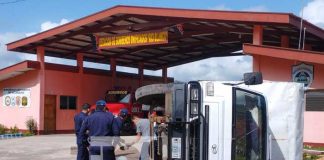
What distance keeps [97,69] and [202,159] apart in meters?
26.3

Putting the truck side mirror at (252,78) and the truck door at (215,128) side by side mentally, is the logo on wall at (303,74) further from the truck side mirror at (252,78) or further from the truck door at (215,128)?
the truck door at (215,128)

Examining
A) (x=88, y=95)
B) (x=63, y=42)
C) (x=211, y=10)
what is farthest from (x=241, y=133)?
(x=88, y=95)

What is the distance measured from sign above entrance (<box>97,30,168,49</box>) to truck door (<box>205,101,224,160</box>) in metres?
16.3

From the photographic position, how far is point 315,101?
17297 mm

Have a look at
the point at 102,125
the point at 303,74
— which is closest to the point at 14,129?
the point at 303,74

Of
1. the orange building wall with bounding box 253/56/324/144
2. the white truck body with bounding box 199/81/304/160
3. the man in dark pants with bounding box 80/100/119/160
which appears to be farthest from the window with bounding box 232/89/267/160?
the orange building wall with bounding box 253/56/324/144

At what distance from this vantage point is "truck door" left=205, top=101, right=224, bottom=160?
19.9 feet

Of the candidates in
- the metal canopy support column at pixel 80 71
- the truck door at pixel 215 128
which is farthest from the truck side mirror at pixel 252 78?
the metal canopy support column at pixel 80 71

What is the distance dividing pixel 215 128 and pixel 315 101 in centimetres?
1208

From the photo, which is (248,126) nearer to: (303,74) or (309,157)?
(309,157)

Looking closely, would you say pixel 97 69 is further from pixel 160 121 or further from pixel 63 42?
pixel 160 121

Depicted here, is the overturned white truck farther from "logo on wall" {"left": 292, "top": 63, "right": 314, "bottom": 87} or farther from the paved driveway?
"logo on wall" {"left": 292, "top": 63, "right": 314, "bottom": 87}

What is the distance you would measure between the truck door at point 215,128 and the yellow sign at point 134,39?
53.4ft

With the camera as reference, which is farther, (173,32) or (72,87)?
(72,87)
